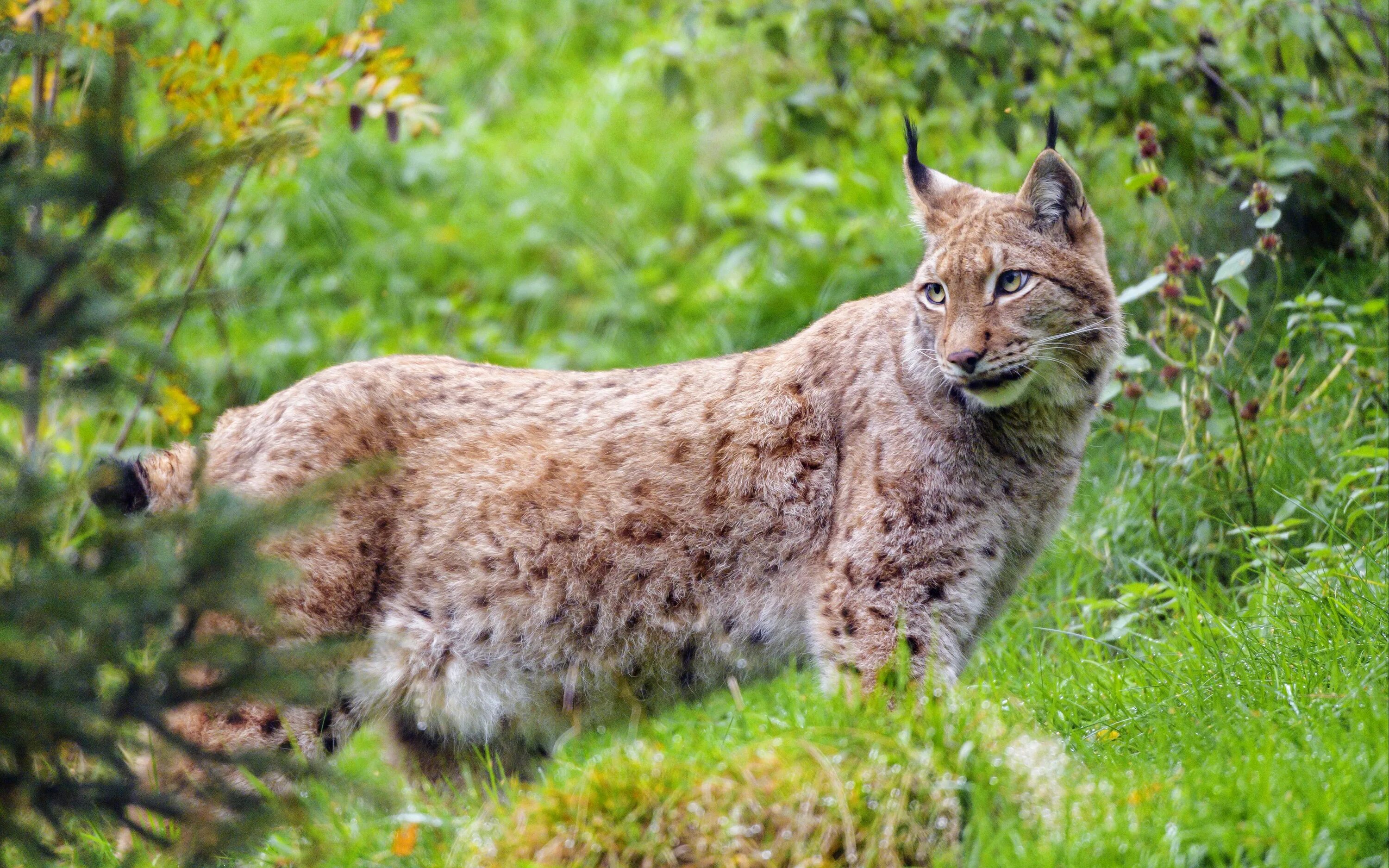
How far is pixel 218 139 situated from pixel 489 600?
2.19 metres

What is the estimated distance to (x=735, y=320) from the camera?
7.48 m

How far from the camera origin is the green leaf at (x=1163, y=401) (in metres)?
4.59

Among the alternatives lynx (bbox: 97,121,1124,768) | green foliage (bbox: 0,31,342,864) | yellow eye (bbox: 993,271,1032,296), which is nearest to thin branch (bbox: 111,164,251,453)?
lynx (bbox: 97,121,1124,768)

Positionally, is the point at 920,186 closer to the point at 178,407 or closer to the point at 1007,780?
Result: the point at 1007,780

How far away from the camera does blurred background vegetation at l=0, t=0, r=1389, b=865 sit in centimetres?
245

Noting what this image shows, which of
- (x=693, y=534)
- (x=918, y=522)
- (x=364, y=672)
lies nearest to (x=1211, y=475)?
(x=918, y=522)

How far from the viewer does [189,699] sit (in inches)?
93.7

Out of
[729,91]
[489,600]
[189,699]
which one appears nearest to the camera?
[189,699]

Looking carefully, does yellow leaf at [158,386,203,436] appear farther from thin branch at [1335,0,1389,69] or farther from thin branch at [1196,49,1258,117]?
thin branch at [1335,0,1389,69]

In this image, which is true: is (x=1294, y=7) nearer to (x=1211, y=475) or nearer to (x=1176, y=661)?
(x=1211, y=475)

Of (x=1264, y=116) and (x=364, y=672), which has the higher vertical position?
(x=1264, y=116)

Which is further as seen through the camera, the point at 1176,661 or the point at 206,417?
the point at 206,417

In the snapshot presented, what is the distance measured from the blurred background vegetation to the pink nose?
921 millimetres

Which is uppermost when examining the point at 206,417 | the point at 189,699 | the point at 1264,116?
the point at 1264,116
